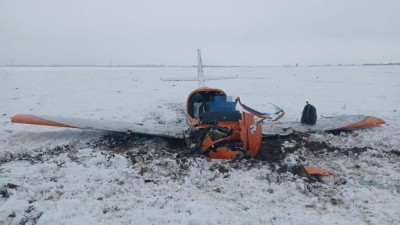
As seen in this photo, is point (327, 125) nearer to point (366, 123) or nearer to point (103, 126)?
point (366, 123)

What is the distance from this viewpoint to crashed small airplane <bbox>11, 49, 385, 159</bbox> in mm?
6406

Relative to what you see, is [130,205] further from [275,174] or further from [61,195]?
[275,174]

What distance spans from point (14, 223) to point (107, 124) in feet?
14.8

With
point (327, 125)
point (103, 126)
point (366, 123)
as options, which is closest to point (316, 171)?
point (327, 125)

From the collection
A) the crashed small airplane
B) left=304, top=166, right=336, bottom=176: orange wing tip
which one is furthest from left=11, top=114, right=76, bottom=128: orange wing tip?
left=304, top=166, right=336, bottom=176: orange wing tip

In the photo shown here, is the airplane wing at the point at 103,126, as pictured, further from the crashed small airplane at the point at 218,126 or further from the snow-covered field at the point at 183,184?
the snow-covered field at the point at 183,184

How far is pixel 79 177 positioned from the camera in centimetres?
546

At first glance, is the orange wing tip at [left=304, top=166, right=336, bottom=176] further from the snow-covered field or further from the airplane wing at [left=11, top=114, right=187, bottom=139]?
the airplane wing at [left=11, top=114, right=187, bottom=139]

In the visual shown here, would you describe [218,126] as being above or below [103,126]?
above

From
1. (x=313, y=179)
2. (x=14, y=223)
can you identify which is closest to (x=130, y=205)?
(x=14, y=223)

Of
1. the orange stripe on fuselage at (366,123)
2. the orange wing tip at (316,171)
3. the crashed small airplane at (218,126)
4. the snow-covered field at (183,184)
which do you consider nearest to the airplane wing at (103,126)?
the crashed small airplane at (218,126)

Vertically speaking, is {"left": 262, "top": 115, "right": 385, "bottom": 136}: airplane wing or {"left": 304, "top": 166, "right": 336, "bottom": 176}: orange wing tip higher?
{"left": 262, "top": 115, "right": 385, "bottom": 136}: airplane wing

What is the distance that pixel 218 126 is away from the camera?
282 inches

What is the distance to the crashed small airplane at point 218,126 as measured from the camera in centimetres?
641
